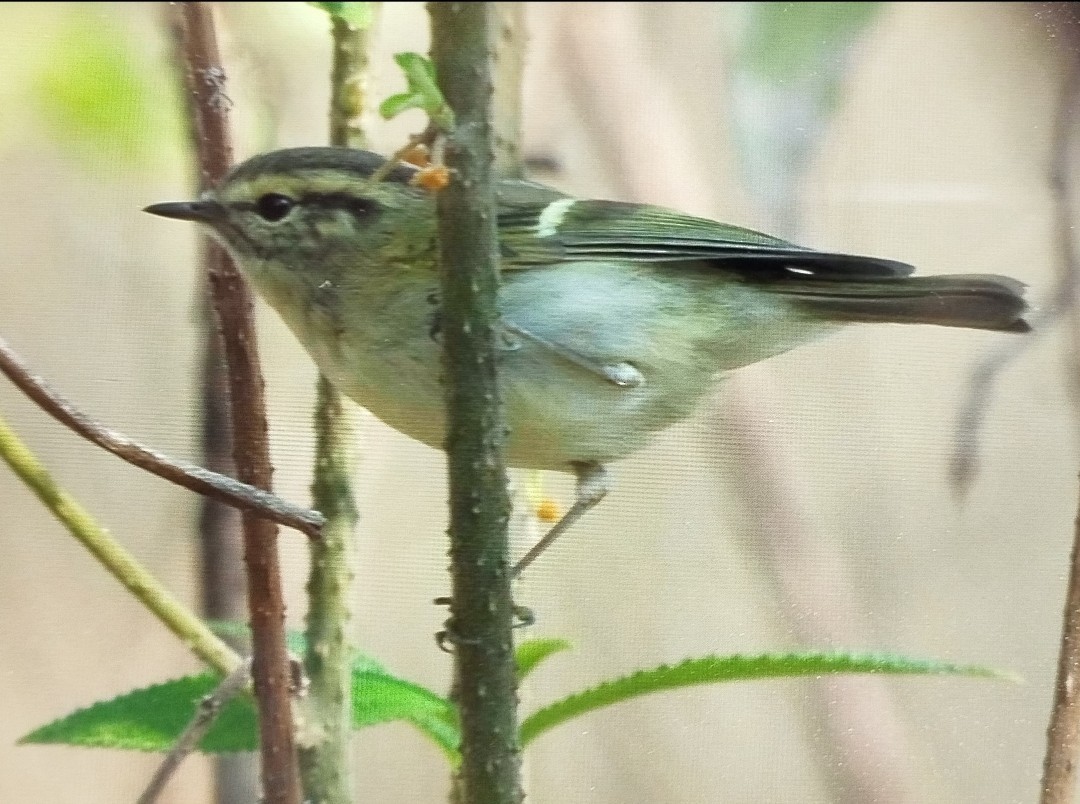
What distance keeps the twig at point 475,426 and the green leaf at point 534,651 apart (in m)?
0.08

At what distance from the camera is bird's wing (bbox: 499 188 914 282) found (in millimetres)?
546

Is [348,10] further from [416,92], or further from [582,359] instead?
[582,359]

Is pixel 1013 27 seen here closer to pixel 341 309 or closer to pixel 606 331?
pixel 606 331

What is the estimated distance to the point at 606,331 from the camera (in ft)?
1.79

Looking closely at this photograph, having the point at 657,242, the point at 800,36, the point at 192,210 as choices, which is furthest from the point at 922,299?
the point at 192,210

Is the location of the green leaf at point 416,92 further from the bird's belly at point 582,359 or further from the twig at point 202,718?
the twig at point 202,718

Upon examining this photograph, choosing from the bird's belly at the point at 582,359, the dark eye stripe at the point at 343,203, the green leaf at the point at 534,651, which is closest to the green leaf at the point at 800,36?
the bird's belly at the point at 582,359

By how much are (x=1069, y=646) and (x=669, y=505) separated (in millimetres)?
229

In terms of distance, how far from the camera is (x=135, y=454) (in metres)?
0.40

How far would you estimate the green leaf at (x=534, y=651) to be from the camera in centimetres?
52

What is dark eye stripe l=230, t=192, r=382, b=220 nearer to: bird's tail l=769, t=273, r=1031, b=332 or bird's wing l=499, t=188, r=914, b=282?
bird's wing l=499, t=188, r=914, b=282

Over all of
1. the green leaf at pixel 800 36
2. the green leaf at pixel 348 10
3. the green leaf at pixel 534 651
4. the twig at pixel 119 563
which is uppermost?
the green leaf at pixel 800 36

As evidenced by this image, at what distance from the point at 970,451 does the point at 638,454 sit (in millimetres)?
207

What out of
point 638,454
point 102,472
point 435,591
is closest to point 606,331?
point 638,454
